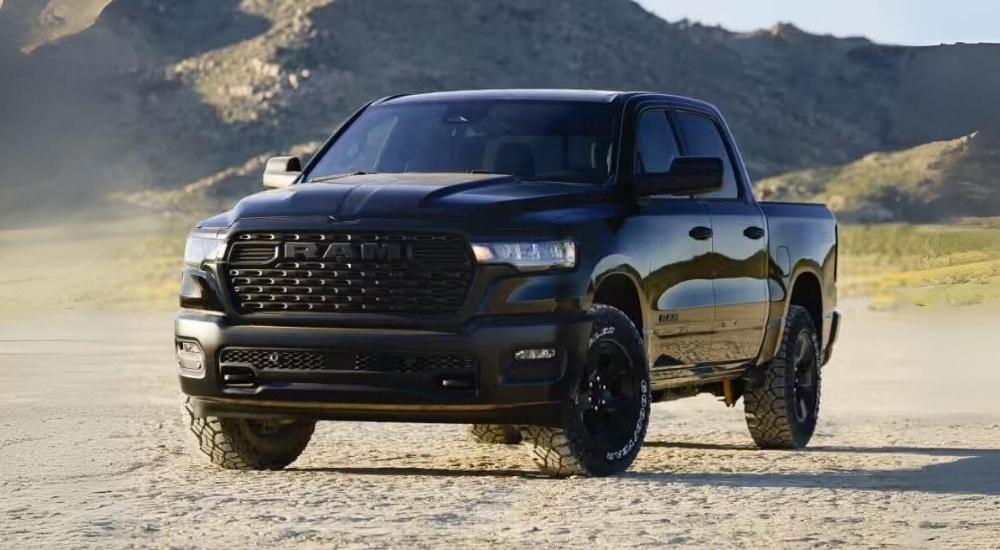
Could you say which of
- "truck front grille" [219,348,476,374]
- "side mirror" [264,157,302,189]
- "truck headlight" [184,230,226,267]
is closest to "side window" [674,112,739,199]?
"side mirror" [264,157,302,189]

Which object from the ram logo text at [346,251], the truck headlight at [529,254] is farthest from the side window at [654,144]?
the ram logo text at [346,251]

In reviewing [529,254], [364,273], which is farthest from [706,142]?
[364,273]

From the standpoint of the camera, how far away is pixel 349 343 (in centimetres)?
954

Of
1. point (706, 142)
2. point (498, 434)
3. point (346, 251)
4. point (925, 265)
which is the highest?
point (706, 142)

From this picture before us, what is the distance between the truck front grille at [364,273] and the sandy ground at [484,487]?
2.86ft

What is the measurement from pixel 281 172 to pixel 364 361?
2.06 meters

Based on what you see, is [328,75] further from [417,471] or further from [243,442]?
[243,442]

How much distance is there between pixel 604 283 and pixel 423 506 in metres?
1.66

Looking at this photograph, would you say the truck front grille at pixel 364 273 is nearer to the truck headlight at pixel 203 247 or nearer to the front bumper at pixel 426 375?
the front bumper at pixel 426 375

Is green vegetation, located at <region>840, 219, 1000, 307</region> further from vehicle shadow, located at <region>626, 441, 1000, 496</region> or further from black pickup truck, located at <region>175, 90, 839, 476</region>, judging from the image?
black pickup truck, located at <region>175, 90, 839, 476</region>

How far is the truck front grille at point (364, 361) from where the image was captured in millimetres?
9484

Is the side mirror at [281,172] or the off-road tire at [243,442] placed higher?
the side mirror at [281,172]

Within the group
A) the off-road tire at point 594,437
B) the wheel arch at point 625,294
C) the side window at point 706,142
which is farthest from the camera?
the side window at point 706,142

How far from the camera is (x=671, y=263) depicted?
35.6 ft
